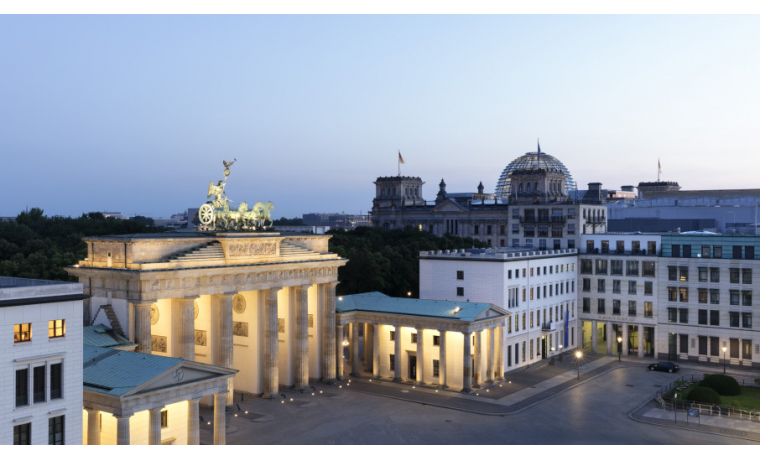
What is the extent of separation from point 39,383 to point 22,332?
11.3 feet

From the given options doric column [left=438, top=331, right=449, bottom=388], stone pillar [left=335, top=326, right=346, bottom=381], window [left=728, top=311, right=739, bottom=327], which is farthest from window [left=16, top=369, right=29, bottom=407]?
window [left=728, top=311, right=739, bottom=327]

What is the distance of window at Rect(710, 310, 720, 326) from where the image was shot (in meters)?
104

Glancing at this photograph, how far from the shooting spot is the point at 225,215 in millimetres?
77562

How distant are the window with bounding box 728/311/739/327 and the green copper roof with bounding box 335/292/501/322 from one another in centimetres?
3684

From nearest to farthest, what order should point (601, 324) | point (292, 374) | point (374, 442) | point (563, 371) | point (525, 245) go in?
point (374, 442) → point (292, 374) → point (563, 371) → point (601, 324) → point (525, 245)

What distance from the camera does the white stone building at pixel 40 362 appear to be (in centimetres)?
4469

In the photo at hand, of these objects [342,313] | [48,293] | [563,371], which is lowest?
[563,371]

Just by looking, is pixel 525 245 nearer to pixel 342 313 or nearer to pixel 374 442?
pixel 342 313

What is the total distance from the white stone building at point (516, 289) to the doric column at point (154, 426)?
49.1m

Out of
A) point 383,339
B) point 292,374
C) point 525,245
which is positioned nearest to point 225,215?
point 292,374

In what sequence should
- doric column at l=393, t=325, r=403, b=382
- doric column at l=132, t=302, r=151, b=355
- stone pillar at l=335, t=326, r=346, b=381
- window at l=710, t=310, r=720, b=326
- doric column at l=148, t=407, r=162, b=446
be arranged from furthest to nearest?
window at l=710, t=310, r=720, b=326, stone pillar at l=335, t=326, r=346, b=381, doric column at l=393, t=325, r=403, b=382, doric column at l=132, t=302, r=151, b=355, doric column at l=148, t=407, r=162, b=446

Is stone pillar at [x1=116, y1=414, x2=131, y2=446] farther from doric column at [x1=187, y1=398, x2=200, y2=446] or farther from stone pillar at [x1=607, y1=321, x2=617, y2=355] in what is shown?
stone pillar at [x1=607, y1=321, x2=617, y2=355]

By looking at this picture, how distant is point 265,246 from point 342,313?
53.0 feet

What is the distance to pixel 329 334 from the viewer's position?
290ft
